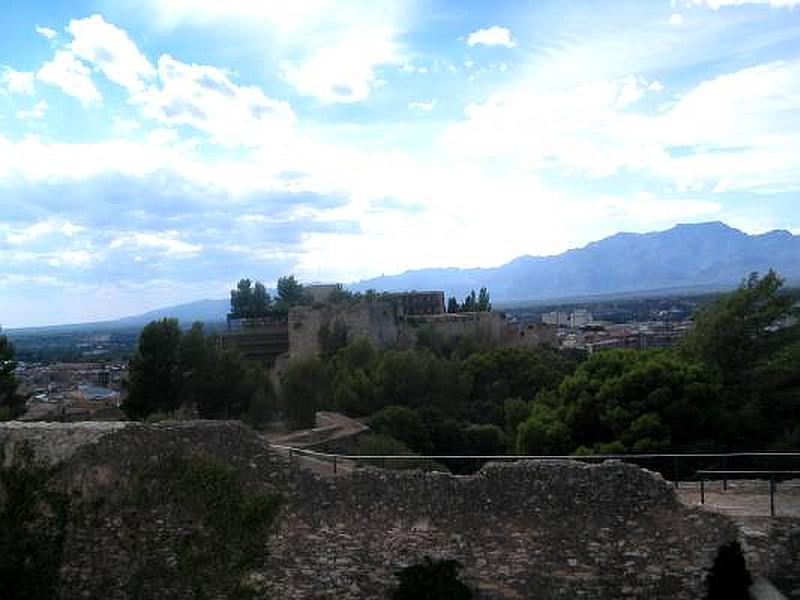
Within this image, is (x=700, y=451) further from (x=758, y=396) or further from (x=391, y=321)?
(x=391, y=321)

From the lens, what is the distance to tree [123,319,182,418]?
1318 inches

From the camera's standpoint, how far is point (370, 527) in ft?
41.7

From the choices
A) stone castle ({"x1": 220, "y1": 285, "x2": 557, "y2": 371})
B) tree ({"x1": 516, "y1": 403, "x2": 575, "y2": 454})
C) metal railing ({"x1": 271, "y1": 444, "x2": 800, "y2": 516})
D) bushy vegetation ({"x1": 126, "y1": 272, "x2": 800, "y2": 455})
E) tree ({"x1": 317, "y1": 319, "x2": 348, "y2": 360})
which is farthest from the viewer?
stone castle ({"x1": 220, "y1": 285, "x2": 557, "y2": 371})

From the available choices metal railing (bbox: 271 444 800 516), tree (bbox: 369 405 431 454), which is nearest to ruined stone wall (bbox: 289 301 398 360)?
tree (bbox: 369 405 431 454)

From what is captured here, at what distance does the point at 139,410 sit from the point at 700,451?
22292mm

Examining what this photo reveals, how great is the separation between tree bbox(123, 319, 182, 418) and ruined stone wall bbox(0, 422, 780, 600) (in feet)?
65.8

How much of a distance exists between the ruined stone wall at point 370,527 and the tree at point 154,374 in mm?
20064

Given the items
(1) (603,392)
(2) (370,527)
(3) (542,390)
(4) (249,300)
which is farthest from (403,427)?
(4) (249,300)

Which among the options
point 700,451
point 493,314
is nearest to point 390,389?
point 700,451

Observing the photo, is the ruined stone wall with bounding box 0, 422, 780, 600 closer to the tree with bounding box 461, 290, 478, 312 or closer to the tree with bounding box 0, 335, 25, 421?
the tree with bounding box 0, 335, 25, 421

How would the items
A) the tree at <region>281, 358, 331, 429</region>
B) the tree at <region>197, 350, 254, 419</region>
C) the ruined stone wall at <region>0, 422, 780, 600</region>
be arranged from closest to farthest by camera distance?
the ruined stone wall at <region>0, 422, 780, 600</region> < the tree at <region>197, 350, 254, 419</region> < the tree at <region>281, 358, 331, 429</region>

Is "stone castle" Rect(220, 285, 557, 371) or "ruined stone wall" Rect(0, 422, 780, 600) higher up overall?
"stone castle" Rect(220, 285, 557, 371)

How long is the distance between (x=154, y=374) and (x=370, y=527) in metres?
23.0

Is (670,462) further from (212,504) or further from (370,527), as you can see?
(212,504)
